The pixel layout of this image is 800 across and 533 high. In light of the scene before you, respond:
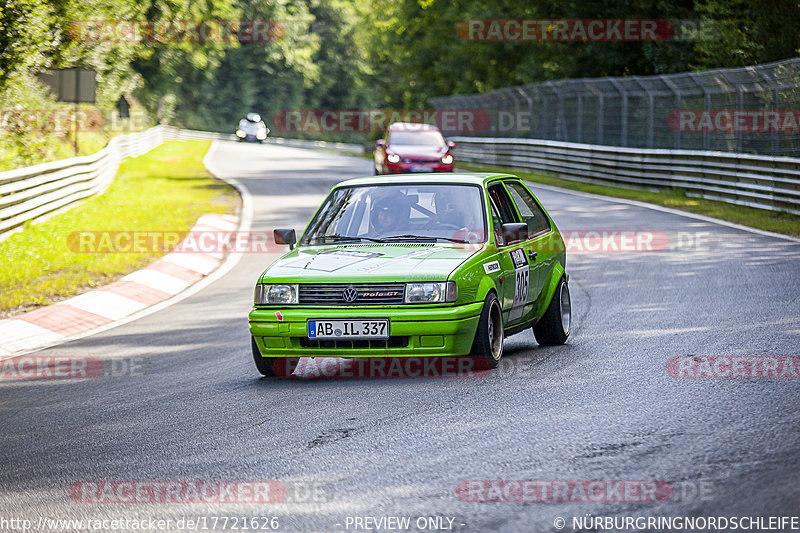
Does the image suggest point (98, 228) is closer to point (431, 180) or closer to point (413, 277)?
point (431, 180)

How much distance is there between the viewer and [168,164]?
39781 millimetres

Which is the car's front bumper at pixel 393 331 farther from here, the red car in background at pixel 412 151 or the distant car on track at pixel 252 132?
the distant car on track at pixel 252 132

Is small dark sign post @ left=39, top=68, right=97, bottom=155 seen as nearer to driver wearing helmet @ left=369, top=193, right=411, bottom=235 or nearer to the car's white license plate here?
driver wearing helmet @ left=369, top=193, right=411, bottom=235

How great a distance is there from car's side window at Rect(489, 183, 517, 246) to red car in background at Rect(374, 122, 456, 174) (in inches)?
730

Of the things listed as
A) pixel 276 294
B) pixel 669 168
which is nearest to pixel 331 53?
pixel 669 168

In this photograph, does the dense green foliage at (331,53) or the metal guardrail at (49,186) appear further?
the dense green foliage at (331,53)

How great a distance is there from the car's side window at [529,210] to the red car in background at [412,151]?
1792 cm

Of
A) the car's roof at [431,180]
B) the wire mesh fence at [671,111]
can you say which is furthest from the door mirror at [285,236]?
the wire mesh fence at [671,111]

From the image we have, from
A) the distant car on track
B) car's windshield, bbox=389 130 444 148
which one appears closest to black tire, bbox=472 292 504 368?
car's windshield, bbox=389 130 444 148

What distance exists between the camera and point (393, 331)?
739 cm

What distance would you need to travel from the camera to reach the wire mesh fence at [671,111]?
2025 centimetres

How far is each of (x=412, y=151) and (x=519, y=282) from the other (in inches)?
787

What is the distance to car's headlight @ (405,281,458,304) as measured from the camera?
24.5ft

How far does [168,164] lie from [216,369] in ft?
106
